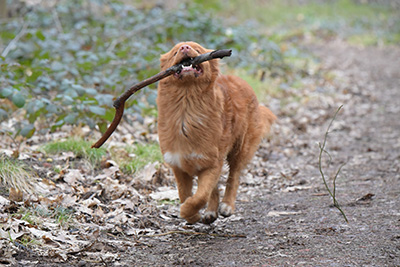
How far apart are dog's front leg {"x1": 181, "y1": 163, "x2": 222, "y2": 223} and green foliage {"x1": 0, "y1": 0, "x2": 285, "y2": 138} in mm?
1692

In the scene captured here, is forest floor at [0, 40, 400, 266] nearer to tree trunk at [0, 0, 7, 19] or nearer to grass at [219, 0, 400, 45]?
tree trunk at [0, 0, 7, 19]

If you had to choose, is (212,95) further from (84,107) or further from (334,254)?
(84,107)

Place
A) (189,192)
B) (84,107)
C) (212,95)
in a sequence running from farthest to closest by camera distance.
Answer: (84,107), (189,192), (212,95)

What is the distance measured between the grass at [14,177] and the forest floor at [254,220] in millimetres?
170

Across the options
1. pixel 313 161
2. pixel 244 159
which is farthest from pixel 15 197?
pixel 313 161

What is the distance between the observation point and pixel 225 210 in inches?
172

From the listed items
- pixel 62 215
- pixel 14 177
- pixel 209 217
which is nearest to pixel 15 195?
pixel 14 177

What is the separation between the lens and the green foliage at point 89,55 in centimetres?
Result: 523

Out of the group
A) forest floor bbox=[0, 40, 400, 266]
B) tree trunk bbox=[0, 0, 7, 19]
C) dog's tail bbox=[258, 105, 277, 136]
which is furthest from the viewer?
tree trunk bbox=[0, 0, 7, 19]

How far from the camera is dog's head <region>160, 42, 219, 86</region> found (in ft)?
11.6

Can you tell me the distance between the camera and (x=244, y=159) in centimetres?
Result: 476

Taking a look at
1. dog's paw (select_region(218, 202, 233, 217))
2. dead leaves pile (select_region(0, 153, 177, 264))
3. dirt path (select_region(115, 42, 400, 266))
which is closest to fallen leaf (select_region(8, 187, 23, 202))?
dead leaves pile (select_region(0, 153, 177, 264))

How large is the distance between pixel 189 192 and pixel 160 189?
1080 millimetres

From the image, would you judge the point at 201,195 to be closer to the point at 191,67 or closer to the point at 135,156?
the point at 191,67
